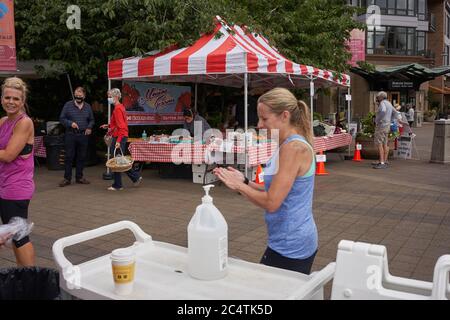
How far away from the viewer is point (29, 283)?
247cm

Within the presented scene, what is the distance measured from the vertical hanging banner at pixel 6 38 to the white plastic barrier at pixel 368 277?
8.54 metres

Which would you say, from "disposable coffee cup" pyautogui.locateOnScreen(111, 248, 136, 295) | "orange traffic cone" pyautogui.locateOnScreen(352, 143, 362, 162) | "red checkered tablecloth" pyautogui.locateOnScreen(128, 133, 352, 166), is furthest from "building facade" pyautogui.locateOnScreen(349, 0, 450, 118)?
"disposable coffee cup" pyautogui.locateOnScreen(111, 248, 136, 295)

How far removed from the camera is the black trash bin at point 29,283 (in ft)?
7.89

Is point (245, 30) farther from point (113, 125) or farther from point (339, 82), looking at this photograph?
point (113, 125)

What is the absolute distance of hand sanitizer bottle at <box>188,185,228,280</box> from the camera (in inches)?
82.6

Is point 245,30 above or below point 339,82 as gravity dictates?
above

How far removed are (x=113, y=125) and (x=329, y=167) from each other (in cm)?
587

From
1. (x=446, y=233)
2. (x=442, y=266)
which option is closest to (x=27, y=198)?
(x=442, y=266)

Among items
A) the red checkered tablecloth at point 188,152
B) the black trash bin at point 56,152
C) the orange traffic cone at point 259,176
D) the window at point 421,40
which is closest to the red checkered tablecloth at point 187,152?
the red checkered tablecloth at point 188,152

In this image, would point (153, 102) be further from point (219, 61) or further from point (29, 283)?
point (29, 283)

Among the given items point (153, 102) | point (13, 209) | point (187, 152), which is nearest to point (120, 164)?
point (187, 152)

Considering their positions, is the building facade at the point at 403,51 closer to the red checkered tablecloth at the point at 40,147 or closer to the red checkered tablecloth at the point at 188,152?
the red checkered tablecloth at the point at 188,152

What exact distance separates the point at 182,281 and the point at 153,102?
10.1m
